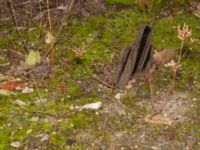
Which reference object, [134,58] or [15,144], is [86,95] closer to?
[134,58]

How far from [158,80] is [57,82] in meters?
1.20

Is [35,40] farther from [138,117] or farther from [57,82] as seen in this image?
[138,117]

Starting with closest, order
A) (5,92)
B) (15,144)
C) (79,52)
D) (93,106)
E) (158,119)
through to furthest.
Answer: (15,144), (158,119), (93,106), (5,92), (79,52)

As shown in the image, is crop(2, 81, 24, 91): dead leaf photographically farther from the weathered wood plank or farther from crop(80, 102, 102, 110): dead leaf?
the weathered wood plank

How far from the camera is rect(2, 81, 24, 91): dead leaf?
190 inches

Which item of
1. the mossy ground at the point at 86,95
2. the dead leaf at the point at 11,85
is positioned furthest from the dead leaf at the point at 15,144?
the dead leaf at the point at 11,85

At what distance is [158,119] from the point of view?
14.3 ft

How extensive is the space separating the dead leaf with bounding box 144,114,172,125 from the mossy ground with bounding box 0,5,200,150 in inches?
2.7

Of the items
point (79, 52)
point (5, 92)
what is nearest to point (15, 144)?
point (5, 92)

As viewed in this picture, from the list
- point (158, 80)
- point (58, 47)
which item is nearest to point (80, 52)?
point (58, 47)

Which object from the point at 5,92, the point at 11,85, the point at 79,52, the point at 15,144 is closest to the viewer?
the point at 15,144

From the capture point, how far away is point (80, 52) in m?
5.30

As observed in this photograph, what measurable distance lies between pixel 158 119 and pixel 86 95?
893mm

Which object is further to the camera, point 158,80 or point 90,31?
point 90,31
